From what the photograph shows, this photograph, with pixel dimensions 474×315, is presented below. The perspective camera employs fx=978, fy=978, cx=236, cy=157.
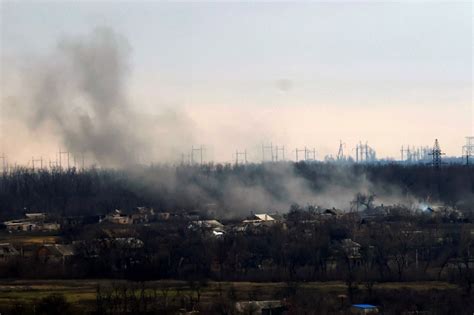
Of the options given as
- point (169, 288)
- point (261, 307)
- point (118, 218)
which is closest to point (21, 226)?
point (118, 218)

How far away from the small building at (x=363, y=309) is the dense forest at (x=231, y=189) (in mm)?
17929

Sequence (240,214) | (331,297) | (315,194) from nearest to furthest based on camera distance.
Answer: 1. (331,297)
2. (240,214)
3. (315,194)

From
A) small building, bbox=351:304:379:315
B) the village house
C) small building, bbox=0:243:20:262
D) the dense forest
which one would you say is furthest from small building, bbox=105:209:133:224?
small building, bbox=351:304:379:315

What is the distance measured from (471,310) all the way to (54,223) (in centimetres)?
1951

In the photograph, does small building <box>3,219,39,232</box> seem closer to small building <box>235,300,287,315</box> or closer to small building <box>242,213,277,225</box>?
small building <box>242,213,277,225</box>

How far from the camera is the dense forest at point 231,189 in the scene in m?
37.7

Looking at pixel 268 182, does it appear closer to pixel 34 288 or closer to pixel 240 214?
pixel 240 214

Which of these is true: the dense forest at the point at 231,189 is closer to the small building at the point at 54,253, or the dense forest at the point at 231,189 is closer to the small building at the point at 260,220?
the small building at the point at 260,220

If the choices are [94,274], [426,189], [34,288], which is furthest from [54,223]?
[426,189]

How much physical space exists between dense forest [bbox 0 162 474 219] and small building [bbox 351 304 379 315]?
1793 cm

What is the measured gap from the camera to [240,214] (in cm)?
3494

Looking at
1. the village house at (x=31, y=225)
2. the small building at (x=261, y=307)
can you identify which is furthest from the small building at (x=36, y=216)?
the small building at (x=261, y=307)

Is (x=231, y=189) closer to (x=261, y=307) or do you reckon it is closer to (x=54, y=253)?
(x=54, y=253)

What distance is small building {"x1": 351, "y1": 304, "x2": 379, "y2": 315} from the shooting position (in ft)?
51.7
